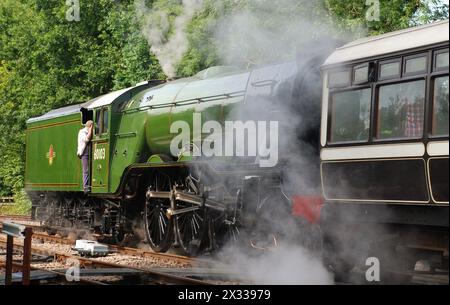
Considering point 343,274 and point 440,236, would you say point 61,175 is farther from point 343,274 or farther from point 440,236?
point 440,236

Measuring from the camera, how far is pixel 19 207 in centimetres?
2795

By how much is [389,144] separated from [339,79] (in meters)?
1.13

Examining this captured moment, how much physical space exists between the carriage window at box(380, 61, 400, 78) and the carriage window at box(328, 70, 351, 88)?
51 cm

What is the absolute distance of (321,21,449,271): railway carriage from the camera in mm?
6461

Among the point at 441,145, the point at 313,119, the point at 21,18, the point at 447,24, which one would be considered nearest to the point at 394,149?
the point at 441,145

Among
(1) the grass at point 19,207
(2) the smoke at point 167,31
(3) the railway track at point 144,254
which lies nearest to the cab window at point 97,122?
(3) the railway track at point 144,254

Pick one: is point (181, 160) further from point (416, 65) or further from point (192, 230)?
point (416, 65)

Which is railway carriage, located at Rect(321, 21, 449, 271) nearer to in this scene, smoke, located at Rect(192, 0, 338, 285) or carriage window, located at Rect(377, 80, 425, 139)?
carriage window, located at Rect(377, 80, 425, 139)

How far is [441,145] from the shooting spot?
6324 mm

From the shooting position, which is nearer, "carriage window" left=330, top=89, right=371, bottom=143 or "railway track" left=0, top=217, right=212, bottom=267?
"carriage window" left=330, top=89, right=371, bottom=143

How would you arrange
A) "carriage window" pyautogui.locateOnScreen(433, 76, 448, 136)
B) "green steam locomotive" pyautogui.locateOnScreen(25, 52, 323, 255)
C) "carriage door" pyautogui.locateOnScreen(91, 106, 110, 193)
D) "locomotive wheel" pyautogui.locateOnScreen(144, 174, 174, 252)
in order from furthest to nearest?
"carriage door" pyautogui.locateOnScreen(91, 106, 110, 193)
"locomotive wheel" pyautogui.locateOnScreen(144, 174, 174, 252)
"green steam locomotive" pyautogui.locateOnScreen(25, 52, 323, 255)
"carriage window" pyautogui.locateOnScreen(433, 76, 448, 136)

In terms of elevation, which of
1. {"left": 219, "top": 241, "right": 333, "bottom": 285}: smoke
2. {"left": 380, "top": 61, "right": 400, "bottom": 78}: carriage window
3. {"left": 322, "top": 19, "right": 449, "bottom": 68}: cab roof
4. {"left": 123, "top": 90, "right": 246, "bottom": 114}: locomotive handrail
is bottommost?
{"left": 219, "top": 241, "right": 333, "bottom": 285}: smoke

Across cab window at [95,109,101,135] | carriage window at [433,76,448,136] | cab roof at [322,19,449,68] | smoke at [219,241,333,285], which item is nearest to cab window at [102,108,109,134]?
cab window at [95,109,101,135]

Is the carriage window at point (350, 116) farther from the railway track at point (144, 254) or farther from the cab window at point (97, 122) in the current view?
the cab window at point (97, 122)
